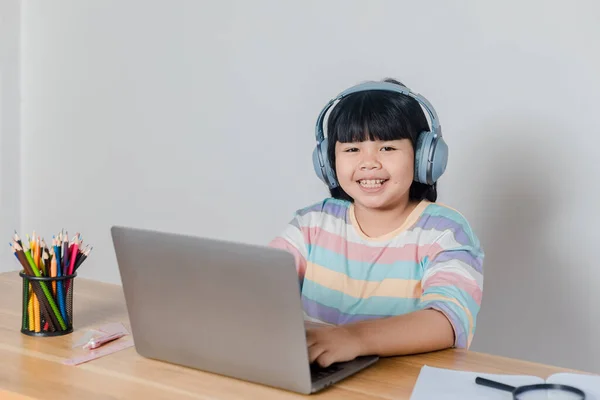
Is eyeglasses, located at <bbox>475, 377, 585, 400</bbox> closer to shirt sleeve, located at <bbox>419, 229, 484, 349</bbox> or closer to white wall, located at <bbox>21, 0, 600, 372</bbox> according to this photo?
shirt sleeve, located at <bbox>419, 229, 484, 349</bbox>

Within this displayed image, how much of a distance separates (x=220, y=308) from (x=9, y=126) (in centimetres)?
259

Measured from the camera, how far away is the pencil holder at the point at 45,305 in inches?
52.7

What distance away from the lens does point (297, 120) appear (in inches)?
108

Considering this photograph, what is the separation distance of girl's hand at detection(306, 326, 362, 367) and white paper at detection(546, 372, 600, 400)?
0.91 ft

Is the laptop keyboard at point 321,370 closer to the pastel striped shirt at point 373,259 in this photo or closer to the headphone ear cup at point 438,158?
the pastel striped shirt at point 373,259

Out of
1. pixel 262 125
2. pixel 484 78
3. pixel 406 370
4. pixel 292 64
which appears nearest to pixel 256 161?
pixel 262 125

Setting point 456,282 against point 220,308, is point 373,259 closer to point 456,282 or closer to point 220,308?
point 456,282

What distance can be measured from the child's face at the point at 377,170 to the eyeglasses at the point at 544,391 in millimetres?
612

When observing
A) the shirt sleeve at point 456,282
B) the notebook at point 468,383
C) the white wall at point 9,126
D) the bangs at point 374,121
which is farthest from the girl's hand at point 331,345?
the white wall at point 9,126

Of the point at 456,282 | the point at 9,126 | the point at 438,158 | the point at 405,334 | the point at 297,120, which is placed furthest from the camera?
the point at 9,126

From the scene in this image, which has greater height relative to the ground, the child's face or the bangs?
the bangs

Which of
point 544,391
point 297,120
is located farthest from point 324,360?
point 297,120

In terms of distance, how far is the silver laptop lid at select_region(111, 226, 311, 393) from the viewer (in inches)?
41.5

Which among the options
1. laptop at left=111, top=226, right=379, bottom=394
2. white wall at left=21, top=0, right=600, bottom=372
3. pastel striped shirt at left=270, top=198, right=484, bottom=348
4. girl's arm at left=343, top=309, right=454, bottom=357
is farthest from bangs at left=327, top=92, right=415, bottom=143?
white wall at left=21, top=0, right=600, bottom=372
